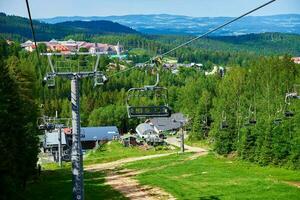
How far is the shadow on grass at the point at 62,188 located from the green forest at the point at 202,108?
1063mm

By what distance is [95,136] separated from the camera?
7462 cm

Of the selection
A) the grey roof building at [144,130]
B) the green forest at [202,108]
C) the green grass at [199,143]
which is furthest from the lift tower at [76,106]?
the grey roof building at [144,130]

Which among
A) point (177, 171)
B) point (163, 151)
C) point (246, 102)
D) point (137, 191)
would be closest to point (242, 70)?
point (246, 102)

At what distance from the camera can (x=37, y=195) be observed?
95.5ft

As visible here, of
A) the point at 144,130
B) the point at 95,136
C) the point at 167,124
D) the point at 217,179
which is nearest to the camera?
the point at 217,179

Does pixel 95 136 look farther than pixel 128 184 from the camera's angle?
Yes

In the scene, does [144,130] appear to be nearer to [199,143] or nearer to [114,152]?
[199,143]

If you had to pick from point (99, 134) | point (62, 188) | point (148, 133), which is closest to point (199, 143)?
point (148, 133)

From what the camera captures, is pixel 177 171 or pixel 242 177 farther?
pixel 177 171

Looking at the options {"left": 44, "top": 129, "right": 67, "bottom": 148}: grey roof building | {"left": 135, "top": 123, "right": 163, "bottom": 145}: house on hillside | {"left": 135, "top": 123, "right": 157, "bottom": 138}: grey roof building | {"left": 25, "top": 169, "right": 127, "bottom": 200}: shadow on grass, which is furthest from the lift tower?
{"left": 135, "top": 123, "right": 157, "bottom": 138}: grey roof building

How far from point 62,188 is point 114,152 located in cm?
2992

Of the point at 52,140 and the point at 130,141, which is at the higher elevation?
the point at 52,140

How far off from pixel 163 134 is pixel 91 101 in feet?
62.2

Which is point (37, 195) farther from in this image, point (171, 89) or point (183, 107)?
point (171, 89)
